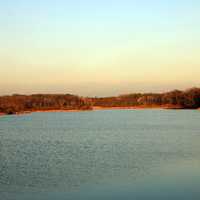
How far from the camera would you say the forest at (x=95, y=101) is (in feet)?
422

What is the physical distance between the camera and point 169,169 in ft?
62.8

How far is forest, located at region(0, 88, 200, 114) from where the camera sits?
422ft

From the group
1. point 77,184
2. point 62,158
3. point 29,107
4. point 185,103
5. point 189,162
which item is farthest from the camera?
point 29,107

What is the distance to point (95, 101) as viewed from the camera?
195250 mm

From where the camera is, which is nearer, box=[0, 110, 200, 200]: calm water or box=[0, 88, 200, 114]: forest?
box=[0, 110, 200, 200]: calm water

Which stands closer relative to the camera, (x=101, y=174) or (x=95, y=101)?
(x=101, y=174)

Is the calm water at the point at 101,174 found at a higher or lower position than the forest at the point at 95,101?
lower

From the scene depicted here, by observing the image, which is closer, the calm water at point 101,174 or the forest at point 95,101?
the calm water at point 101,174

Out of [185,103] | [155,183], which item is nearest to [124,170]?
[155,183]

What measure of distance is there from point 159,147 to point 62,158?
8.39m

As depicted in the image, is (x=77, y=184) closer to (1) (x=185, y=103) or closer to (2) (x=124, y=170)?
(2) (x=124, y=170)

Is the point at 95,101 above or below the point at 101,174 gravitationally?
above

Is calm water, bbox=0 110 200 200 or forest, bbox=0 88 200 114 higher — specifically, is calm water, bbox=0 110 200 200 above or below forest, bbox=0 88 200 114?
below

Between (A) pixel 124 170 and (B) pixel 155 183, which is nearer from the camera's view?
(B) pixel 155 183
